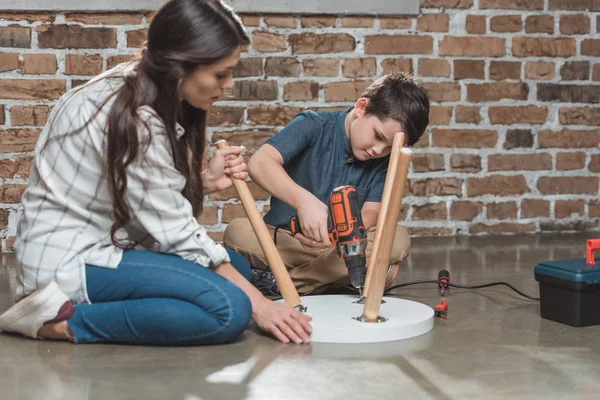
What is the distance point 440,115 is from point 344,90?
17.4 inches

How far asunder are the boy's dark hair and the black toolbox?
18.9 inches

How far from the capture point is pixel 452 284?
7.73 feet

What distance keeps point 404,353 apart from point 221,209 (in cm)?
170

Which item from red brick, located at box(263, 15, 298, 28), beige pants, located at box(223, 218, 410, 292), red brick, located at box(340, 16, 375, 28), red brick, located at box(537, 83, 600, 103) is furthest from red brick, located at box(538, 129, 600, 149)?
beige pants, located at box(223, 218, 410, 292)

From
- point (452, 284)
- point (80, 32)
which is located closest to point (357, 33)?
point (80, 32)

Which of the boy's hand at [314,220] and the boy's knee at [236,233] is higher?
the boy's hand at [314,220]

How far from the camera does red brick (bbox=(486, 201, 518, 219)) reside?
3.52m

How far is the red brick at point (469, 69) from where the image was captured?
343 centimetres

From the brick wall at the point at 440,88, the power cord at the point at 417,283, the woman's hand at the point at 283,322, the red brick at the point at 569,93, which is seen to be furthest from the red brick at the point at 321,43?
the woman's hand at the point at 283,322

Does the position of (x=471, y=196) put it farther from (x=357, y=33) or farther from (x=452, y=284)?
(x=452, y=284)

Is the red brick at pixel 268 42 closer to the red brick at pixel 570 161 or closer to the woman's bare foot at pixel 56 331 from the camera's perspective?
the red brick at pixel 570 161

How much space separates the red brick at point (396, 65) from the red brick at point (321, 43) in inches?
6.2

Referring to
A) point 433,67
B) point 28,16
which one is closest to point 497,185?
point 433,67

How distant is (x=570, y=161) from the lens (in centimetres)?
357
